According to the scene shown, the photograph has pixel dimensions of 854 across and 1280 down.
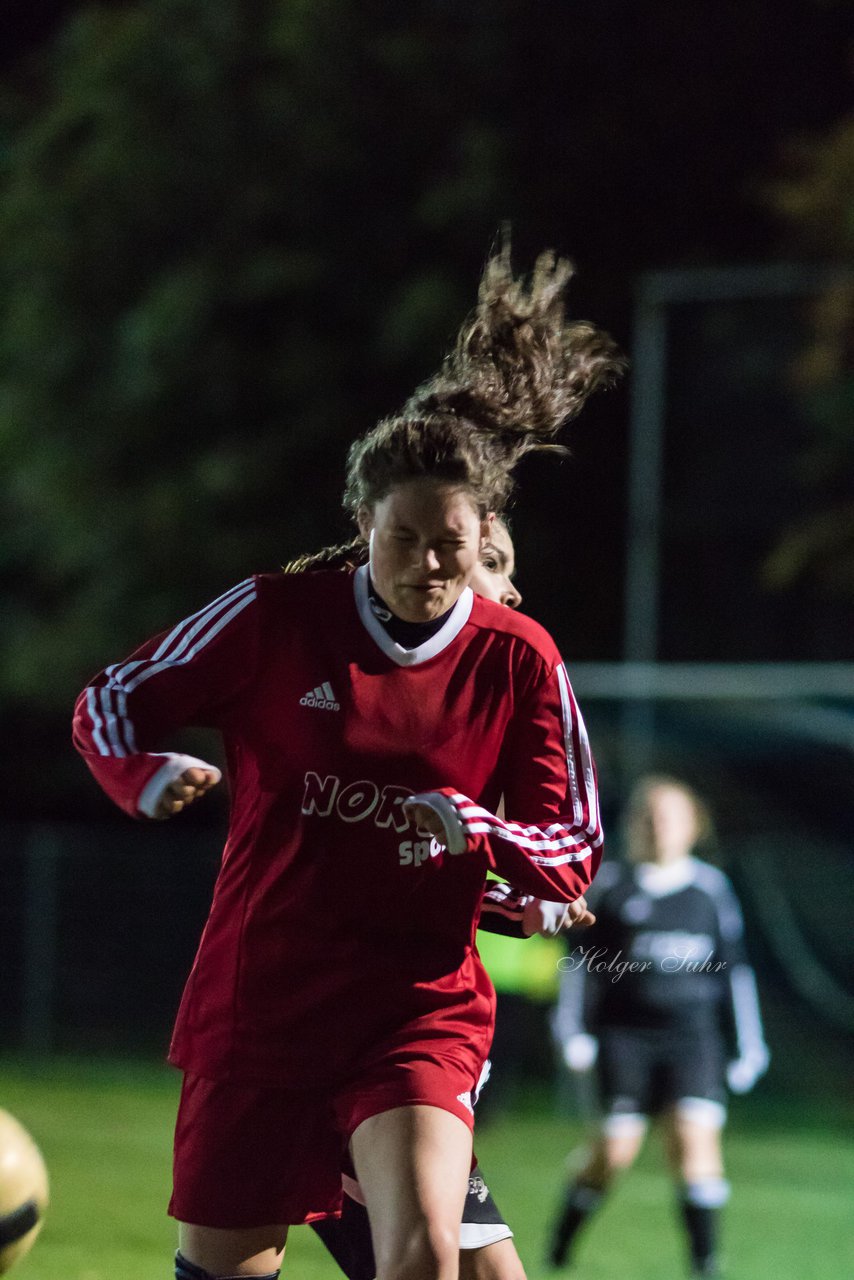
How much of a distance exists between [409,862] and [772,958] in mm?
11601

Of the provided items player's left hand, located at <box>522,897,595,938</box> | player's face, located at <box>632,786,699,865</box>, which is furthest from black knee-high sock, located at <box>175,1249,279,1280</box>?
player's face, located at <box>632,786,699,865</box>

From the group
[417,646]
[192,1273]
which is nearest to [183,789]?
[417,646]

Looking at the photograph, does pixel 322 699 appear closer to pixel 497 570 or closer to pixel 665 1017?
pixel 497 570

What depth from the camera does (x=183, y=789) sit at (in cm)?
326

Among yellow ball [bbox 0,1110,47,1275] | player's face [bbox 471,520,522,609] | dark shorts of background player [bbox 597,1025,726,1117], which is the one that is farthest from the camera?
dark shorts of background player [bbox 597,1025,726,1117]

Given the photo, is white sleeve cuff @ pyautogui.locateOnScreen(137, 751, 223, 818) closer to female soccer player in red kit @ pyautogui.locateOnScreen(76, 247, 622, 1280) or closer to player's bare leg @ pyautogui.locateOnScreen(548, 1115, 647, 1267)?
female soccer player in red kit @ pyautogui.locateOnScreen(76, 247, 622, 1280)

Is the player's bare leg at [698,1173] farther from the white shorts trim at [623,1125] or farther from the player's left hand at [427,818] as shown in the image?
the player's left hand at [427,818]

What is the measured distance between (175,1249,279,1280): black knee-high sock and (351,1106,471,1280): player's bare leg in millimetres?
317

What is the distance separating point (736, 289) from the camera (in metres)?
14.1

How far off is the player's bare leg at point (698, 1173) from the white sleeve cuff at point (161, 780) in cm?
452

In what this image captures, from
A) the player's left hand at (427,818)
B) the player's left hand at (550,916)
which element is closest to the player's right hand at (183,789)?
the player's left hand at (427,818)

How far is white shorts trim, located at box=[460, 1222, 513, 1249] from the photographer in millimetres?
3590

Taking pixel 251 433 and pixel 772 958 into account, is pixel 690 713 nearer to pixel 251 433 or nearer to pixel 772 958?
pixel 772 958

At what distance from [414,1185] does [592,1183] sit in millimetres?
4280
